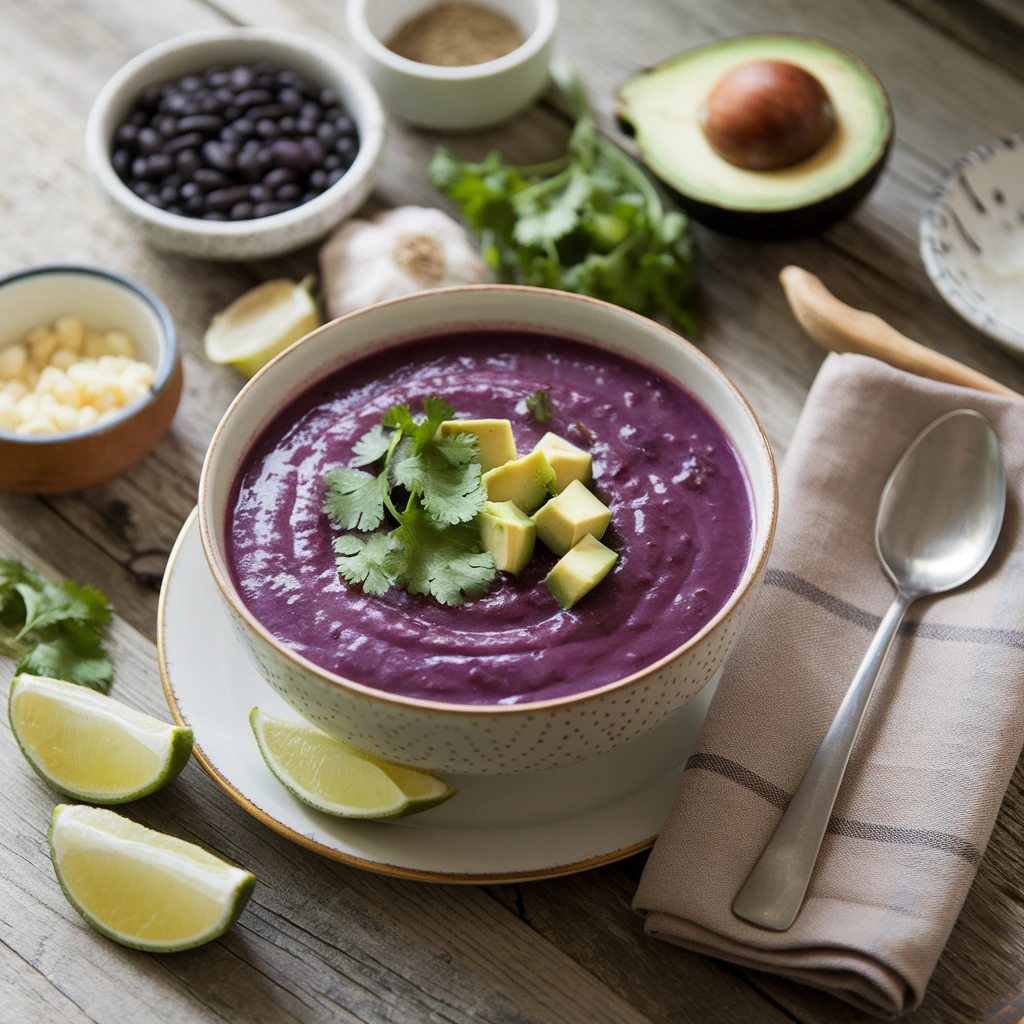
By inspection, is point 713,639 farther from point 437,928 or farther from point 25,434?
point 25,434

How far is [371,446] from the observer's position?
1.86 metres

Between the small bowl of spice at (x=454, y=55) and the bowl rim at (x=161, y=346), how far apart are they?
33.6 inches

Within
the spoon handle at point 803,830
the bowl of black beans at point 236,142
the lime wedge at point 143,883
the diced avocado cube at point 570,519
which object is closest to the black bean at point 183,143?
the bowl of black beans at point 236,142

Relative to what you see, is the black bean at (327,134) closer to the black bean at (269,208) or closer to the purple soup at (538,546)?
the black bean at (269,208)

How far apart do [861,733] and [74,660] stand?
49.7 inches

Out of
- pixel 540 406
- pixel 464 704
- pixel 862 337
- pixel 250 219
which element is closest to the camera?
pixel 464 704

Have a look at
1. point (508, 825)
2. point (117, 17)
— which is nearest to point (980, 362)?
point (508, 825)

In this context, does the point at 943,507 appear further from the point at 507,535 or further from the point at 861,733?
the point at 507,535

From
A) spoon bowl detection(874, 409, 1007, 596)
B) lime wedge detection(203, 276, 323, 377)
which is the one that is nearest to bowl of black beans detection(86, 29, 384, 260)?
lime wedge detection(203, 276, 323, 377)

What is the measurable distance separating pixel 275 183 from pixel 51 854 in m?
1.47

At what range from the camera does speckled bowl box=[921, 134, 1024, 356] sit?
2.47 meters

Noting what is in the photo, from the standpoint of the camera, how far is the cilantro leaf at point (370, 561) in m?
1.71

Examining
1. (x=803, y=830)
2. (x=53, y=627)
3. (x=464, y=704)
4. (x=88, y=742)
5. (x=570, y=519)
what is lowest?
(x=53, y=627)

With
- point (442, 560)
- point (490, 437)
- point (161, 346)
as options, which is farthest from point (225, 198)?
point (442, 560)
